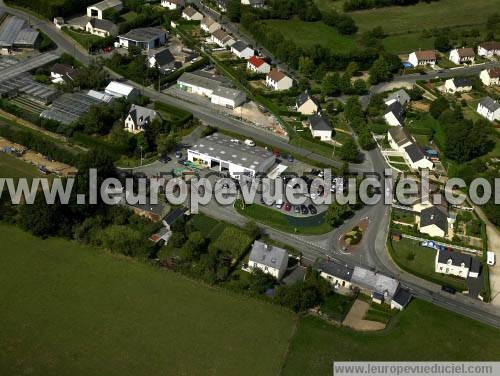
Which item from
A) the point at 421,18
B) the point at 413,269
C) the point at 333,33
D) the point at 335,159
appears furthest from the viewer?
the point at 421,18

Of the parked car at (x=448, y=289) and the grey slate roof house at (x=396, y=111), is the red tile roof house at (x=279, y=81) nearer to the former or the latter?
the grey slate roof house at (x=396, y=111)

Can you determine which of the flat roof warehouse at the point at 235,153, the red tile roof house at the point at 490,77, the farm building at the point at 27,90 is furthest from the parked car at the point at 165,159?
the red tile roof house at the point at 490,77

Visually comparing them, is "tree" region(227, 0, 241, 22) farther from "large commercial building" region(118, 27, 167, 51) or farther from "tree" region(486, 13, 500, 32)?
"tree" region(486, 13, 500, 32)

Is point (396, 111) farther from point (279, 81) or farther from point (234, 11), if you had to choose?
point (234, 11)

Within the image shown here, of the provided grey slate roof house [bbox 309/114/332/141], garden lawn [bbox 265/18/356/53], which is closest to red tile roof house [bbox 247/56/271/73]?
garden lawn [bbox 265/18/356/53]

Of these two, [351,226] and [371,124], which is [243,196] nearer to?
[351,226]

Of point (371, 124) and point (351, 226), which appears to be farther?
point (371, 124)

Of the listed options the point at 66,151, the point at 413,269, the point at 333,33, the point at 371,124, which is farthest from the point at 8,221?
the point at 333,33
